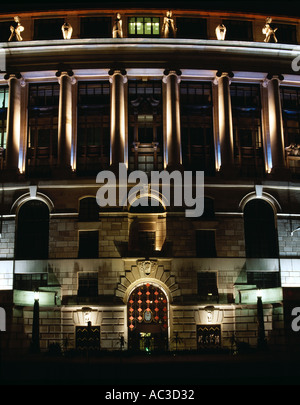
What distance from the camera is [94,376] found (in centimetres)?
2750

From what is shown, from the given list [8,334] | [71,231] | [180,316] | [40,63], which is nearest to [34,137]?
[40,63]

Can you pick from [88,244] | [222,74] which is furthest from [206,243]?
[222,74]

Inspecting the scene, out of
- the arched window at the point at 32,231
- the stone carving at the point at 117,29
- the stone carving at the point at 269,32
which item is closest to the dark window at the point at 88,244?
the arched window at the point at 32,231

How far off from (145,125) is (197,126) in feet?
14.6

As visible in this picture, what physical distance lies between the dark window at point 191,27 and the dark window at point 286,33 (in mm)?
6537

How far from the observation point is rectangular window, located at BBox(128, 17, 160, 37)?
148ft

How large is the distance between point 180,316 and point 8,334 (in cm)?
1253

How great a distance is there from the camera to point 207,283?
40125mm

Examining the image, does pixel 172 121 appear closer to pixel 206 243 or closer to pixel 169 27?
pixel 169 27

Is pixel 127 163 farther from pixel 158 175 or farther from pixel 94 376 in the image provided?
pixel 94 376

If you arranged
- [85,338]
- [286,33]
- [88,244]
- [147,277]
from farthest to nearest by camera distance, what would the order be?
[286,33] → [88,244] → [147,277] → [85,338]

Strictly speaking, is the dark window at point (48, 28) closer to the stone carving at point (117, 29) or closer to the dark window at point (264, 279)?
the stone carving at point (117, 29)

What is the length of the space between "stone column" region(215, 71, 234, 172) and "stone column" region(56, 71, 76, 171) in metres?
12.4

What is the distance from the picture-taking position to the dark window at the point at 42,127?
142 ft
